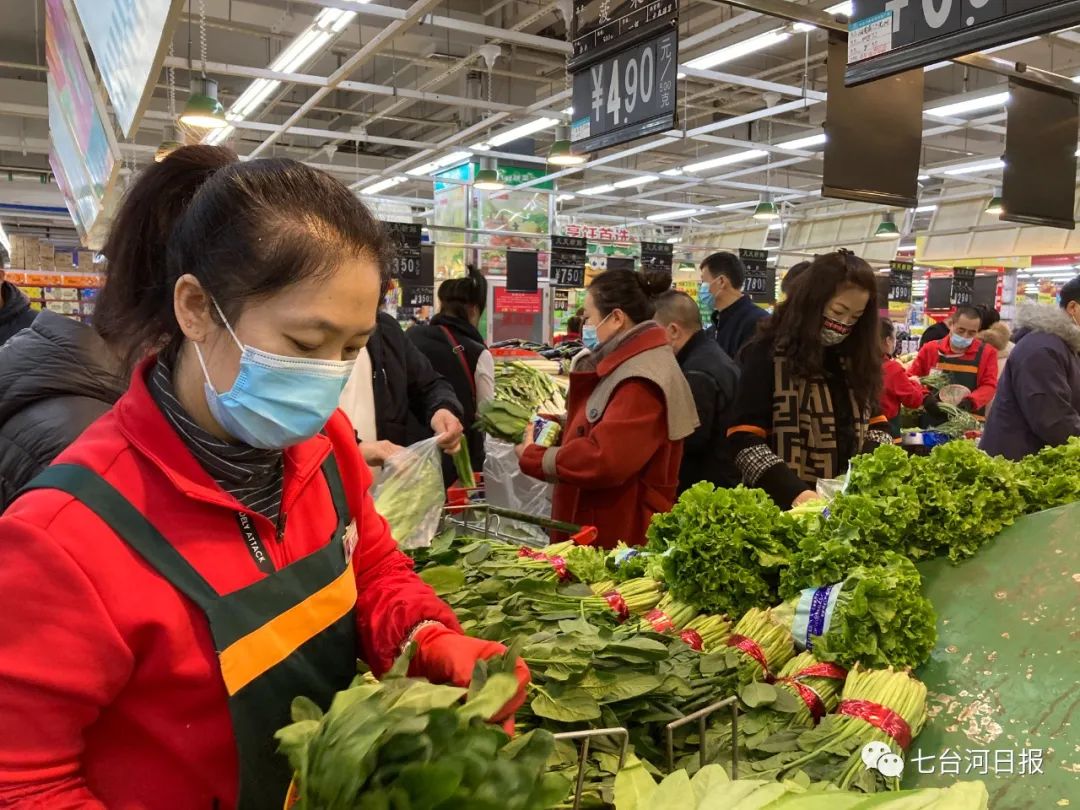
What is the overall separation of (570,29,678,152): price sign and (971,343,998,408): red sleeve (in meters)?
4.95

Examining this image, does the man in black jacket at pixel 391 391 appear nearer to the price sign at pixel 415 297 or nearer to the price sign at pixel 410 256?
the price sign at pixel 410 256

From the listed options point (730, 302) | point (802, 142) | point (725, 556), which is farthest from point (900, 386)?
point (802, 142)

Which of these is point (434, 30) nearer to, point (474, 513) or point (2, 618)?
point (474, 513)

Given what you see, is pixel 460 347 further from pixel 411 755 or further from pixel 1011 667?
pixel 411 755

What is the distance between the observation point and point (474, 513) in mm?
3408

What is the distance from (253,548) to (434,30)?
37.4 feet

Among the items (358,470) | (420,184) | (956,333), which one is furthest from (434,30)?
(358,470)

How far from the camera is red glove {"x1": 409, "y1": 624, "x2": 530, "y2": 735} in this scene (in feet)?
4.11

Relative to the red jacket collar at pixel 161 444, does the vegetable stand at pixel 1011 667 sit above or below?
below

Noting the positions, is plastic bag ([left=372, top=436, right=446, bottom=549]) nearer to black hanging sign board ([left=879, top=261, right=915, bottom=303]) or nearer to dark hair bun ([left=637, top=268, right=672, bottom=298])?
dark hair bun ([left=637, top=268, right=672, bottom=298])

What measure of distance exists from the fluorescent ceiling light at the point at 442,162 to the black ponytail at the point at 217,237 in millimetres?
13524

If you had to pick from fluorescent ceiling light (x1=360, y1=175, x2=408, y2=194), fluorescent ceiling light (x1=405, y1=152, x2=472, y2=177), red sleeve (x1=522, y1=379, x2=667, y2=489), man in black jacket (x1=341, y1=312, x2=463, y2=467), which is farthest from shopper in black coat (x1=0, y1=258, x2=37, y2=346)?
fluorescent ceiling light (x1=360, y1=175, x2=408, y2=194)

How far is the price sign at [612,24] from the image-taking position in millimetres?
4150

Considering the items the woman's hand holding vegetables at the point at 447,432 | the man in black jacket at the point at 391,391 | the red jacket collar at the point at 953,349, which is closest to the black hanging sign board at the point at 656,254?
the red jacket collar at the point at 953,349
